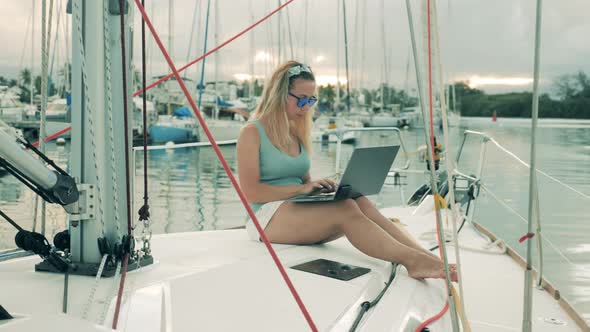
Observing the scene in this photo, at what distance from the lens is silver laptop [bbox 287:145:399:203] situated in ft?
7.11

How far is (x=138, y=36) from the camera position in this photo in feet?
6.84

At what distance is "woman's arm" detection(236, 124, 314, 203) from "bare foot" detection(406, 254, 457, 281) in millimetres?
597

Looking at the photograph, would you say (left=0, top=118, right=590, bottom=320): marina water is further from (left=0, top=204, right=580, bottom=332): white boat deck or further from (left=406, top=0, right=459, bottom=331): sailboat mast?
(left=406, top=0, right=459, bottom=331): sailboat mast

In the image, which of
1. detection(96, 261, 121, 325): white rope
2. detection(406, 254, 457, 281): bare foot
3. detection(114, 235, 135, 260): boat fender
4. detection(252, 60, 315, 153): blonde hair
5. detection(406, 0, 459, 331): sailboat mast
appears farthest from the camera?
detection(252, 60, 315, 153): blonde hair

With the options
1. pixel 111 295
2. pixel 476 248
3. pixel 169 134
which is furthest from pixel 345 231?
pixel 169 134

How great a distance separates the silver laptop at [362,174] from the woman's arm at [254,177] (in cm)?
4

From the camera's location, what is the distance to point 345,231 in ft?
7.23

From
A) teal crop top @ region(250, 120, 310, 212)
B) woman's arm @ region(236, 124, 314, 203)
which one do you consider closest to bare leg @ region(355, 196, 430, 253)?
woman's arm @ region(236, 124, 314, 203)

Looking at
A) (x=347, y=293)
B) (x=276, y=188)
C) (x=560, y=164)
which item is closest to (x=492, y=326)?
(x=347, y=293)

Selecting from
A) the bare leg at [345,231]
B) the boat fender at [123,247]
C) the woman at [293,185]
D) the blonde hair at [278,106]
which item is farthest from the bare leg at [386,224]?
the boat fender at [123,247]

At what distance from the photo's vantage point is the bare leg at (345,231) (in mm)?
1986

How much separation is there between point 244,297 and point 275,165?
95 cm

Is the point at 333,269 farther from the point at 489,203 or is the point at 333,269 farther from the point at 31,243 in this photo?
the point at 489,203

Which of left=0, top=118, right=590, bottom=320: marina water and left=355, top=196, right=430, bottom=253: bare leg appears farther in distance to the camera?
left=0, top=118, right=590, bottom=320: marina water
